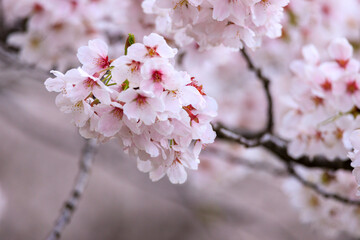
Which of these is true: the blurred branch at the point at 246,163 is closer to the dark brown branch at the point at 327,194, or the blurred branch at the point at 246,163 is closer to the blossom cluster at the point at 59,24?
the dark brown branch at the point at 327,194

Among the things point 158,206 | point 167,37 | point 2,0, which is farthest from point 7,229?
point 167,37

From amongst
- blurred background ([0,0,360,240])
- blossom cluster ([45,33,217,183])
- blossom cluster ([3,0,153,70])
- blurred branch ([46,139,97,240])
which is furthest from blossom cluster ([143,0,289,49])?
blurred branch ([46,139,97,240])

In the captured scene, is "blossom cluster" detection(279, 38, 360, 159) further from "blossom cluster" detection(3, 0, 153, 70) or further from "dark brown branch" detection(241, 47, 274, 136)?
"blossom cluster" detection(3, 0, 153, 70)

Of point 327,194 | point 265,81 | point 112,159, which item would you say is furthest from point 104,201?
point 265,81

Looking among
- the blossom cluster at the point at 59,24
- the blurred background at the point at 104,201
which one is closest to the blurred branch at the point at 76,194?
the blossom cluster at the point at 59,24

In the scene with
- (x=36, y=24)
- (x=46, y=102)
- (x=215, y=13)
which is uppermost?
(x=46, y=102)

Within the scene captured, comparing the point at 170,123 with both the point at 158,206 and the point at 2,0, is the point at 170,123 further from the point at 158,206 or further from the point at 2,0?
the point at 158,206

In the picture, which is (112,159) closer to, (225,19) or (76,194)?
(76,194)
